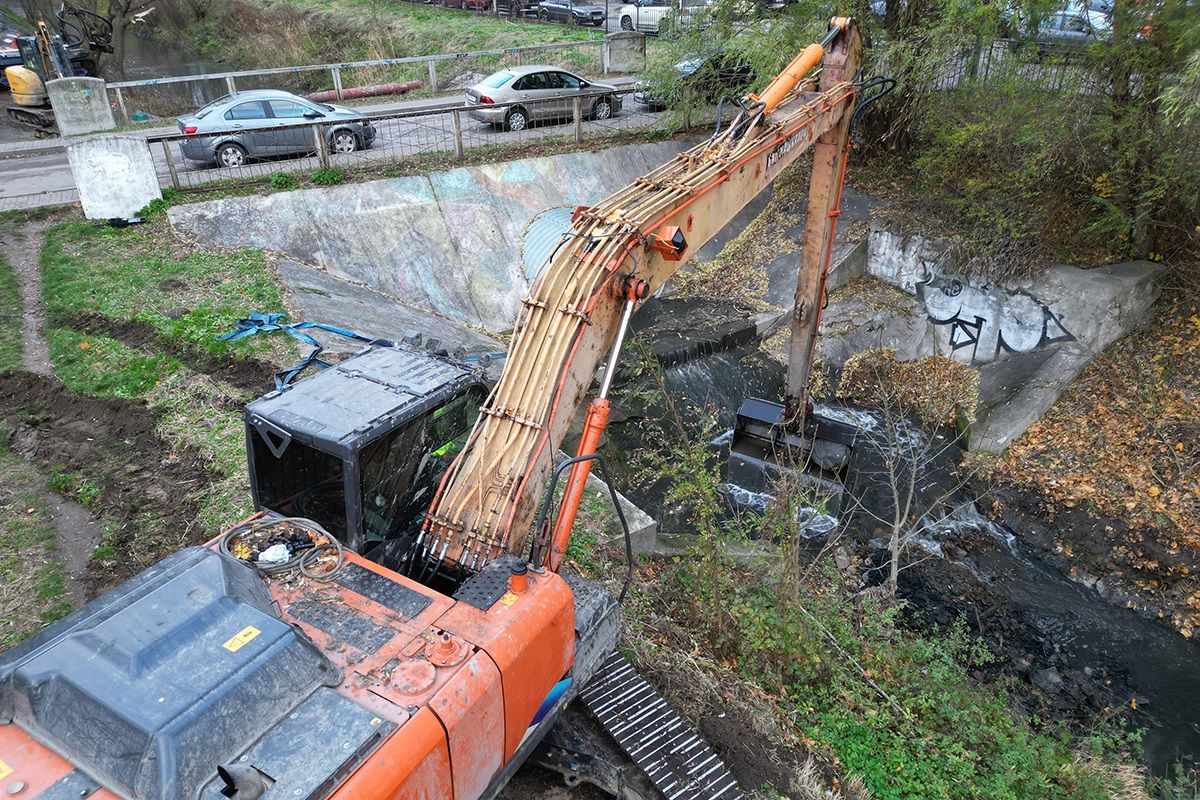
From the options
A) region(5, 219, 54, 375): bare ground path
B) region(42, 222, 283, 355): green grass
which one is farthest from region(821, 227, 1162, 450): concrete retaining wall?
region(5, 219, 54, 375): bare ground path

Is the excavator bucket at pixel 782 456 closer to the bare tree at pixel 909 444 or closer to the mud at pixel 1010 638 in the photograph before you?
the bare tree at pixel 909 444

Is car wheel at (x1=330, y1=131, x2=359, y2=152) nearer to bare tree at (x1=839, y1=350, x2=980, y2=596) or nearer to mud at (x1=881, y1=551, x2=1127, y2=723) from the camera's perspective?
bare tree at (x1=839, y1=350, x2=980, y2=596)

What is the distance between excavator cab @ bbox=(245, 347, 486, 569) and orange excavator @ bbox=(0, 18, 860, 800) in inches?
0.6

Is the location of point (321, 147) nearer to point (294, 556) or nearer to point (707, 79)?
point (707, 79)

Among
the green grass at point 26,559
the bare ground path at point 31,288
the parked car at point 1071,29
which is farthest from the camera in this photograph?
the parked car at point 1071,29

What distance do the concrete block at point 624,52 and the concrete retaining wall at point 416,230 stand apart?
10486 millimetres

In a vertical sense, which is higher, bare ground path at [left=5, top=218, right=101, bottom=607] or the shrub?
the shrub

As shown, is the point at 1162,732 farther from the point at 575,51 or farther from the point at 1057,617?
the point at 575,51

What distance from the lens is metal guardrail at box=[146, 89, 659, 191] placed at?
13961mm

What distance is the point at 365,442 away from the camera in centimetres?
438

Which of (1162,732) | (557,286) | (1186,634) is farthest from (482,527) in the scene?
(1186,634)

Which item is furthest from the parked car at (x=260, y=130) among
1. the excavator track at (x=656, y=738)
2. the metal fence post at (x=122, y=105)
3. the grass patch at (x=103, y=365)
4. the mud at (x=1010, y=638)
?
the mud at (x=1010, y=638)

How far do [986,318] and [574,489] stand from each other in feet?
34.1

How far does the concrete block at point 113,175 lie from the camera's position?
12.3 metres
